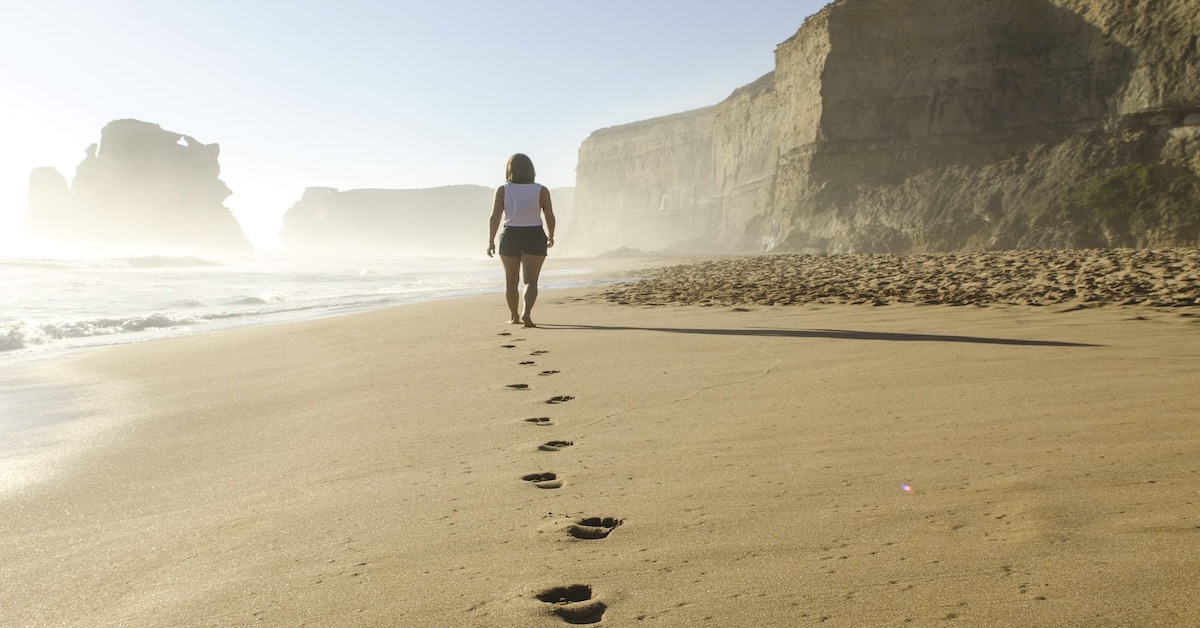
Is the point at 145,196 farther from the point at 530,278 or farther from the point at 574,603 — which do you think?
the point at 574,603

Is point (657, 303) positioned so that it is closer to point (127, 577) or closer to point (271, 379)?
point (271, 379)

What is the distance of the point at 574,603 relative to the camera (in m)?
1.38

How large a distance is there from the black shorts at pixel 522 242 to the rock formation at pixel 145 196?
96.3 m

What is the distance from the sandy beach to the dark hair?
2774mm

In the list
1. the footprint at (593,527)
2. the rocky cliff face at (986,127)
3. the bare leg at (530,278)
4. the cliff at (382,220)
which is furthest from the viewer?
the cliff at (382,220)

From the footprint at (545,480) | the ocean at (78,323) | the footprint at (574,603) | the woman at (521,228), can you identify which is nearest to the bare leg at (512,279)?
the woman at (521,228)

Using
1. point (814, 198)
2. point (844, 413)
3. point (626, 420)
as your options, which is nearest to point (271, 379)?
point (626, 420)

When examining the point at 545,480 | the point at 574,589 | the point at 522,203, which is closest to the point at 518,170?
the point at 522,203

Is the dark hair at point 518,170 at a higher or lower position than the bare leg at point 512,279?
higher

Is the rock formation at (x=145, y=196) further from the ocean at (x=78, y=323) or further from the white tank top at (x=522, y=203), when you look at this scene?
the white tank top at (x=522, y=203)

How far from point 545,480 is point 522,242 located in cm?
460

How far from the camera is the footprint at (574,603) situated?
133 cm

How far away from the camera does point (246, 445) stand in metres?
2.74

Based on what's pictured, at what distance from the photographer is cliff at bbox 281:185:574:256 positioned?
6457 inches
